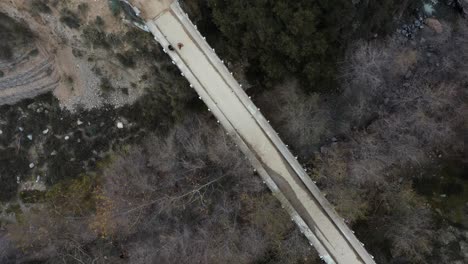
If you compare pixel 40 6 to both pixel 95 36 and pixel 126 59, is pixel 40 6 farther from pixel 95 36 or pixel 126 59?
pixel 126 59

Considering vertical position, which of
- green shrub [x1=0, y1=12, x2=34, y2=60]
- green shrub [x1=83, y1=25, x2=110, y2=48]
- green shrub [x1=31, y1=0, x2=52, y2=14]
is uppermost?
green shrub [x1=31, y1=0, x2=52, y2=14]

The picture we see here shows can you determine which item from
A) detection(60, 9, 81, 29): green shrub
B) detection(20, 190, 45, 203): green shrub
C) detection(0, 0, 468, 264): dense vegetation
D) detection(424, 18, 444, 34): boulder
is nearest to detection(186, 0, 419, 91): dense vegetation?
detection(0, 0, 468, 264): dense vegetation

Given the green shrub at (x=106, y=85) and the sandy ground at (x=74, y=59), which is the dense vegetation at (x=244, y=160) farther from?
the sandy ground at (x=74, y=59)

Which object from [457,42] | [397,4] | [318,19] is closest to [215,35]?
[318,19]

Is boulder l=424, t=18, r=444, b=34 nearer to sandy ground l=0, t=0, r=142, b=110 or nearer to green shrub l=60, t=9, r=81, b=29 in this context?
sandy ground l=0, t=0, r=142, b=110

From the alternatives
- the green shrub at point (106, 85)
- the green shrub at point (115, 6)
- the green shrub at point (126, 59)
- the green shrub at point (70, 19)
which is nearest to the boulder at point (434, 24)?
the green shrub at point (126, 59)

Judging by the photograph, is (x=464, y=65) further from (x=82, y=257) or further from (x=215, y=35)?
(x=82, y=257)

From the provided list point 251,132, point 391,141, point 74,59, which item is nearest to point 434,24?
point 391,141
